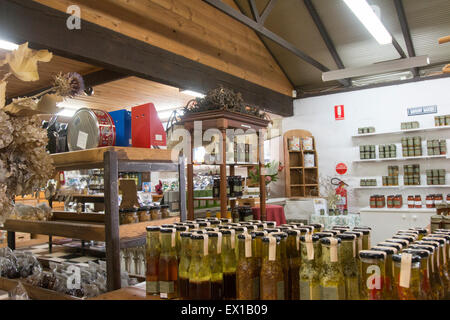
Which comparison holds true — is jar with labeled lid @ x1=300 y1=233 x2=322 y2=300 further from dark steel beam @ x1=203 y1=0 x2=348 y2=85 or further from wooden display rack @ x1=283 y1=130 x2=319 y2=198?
wooden display rack @ x1=283 y1=130 x2=319 y2=198

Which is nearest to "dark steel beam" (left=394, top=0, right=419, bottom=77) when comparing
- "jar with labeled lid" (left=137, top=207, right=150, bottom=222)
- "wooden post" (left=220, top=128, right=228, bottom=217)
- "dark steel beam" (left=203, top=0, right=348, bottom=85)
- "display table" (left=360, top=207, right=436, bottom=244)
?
"dark steel beam" (left=203, top=0, right=348, bottom=85)

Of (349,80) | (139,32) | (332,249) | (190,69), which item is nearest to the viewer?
(332,249)

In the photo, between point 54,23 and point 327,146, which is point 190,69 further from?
point 327,146

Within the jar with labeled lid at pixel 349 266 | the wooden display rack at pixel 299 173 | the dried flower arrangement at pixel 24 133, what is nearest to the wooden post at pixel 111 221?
the dried flower arrangement at pixel 24 133

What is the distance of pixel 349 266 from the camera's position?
1.05 metres

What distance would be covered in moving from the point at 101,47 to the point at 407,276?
3.91m

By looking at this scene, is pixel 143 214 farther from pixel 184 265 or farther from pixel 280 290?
pixel 280 290

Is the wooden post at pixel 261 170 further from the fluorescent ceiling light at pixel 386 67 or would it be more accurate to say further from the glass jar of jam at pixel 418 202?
the glass jar of jam at pixel 418 202

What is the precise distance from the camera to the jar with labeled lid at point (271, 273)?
1.12 meters

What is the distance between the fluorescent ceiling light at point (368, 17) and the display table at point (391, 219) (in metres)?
2.93

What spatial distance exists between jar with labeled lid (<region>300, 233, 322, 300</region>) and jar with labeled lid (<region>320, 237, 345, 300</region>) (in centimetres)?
2

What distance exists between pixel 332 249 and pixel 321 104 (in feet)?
24.1
